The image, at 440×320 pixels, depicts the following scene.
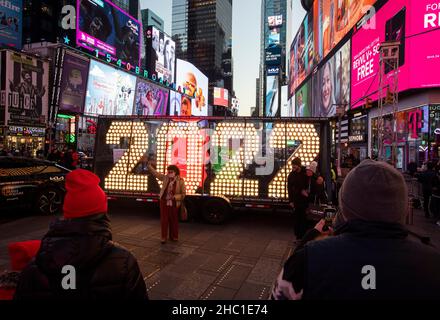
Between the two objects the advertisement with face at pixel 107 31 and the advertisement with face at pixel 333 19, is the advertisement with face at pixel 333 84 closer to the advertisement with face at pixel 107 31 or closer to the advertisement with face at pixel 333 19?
the advertisement with face at pixel 333 19

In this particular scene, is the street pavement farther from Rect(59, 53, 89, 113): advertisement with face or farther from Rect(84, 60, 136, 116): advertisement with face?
Rect(84, 60, 136, 116): advertisement with face

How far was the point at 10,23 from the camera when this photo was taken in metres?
41.2

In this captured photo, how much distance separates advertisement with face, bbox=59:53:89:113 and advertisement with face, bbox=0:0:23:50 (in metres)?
7.89

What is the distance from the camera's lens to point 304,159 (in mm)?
9312

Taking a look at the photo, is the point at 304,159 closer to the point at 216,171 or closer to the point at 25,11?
the point at 216,171

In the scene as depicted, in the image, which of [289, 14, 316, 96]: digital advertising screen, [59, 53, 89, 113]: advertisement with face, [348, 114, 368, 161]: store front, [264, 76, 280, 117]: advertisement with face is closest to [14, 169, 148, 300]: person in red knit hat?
[348, 114, 368, 161]: store front

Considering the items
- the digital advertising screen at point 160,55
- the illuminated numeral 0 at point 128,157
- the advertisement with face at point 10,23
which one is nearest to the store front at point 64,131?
the advertisement with face at point 10,23

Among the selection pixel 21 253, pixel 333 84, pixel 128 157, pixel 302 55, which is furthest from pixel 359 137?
pixel 21 253

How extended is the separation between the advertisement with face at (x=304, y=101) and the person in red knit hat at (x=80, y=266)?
51864 millimetres

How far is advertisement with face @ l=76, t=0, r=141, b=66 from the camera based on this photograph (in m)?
43.2

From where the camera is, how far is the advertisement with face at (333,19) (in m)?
31.4

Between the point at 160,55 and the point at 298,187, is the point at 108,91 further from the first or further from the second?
the point at 298,187

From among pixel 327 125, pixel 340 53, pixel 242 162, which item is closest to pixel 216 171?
pixel 242 162

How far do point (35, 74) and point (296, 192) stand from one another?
35054 millimetres
